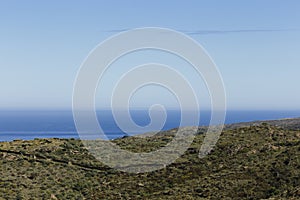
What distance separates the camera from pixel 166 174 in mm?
48062

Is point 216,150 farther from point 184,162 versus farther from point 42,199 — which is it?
point 42,199

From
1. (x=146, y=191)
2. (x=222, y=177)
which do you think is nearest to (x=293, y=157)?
(x=222, y=177)

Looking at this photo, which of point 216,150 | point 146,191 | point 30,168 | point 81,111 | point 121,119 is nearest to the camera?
point 81,111

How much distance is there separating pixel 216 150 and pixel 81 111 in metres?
27.2

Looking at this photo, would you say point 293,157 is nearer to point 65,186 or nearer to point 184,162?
point 184,162

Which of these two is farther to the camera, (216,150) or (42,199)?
(216,150)

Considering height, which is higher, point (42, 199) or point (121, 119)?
point (121, 119)

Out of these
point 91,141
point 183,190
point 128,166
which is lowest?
point 183,190

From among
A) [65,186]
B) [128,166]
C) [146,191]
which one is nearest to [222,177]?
[146,191]

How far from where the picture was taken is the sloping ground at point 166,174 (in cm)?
4091

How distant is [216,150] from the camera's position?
2163 inches

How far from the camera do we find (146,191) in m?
43.5

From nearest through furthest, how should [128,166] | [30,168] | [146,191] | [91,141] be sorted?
1. [146,191]
2. [30,168]
3. [128,166]
4. [91,141]

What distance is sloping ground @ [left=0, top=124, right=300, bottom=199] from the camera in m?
40.9
